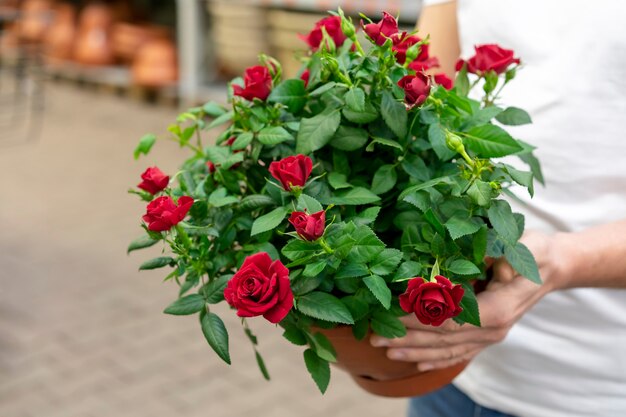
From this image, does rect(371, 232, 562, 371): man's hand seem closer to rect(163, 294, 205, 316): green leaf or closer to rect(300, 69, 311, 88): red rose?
rect(163, 294, 205, 316): green leaf

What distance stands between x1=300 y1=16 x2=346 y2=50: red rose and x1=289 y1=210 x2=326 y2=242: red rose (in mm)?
364

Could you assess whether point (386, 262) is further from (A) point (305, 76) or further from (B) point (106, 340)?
(B) point (106, 340)

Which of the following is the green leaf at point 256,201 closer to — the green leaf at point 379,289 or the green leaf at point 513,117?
the green leaf at point 379,289

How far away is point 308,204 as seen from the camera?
970 mm

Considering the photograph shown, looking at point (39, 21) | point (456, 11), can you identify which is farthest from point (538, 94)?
point (39, 21)

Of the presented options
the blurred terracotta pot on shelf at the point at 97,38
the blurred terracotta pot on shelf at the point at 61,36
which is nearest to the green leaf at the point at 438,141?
the blurred terracotta pot on shelf at the point at 97,38

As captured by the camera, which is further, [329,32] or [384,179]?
[329,32]

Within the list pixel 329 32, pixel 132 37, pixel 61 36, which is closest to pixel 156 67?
pixel 132 37

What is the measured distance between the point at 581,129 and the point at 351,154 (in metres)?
0.34

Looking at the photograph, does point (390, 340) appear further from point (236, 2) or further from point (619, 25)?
point (236, 2)

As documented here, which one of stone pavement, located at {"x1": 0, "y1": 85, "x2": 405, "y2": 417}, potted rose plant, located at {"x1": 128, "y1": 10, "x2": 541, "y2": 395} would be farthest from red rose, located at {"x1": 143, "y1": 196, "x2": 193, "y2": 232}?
stone pavement, located at {"x1": 0, "y1": 85, "x2": 405, "y2": 417}

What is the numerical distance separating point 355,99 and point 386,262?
0.66ft

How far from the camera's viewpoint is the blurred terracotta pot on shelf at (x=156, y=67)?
6.99m

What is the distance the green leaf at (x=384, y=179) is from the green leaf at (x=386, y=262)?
0.36 ft
